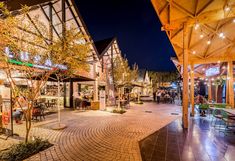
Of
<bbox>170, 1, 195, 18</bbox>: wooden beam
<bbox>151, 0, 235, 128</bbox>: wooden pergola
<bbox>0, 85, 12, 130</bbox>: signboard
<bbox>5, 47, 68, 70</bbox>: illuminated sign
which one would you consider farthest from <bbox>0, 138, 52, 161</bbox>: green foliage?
<bbox>170, 1, 195, 18</bbox>: wooden beam

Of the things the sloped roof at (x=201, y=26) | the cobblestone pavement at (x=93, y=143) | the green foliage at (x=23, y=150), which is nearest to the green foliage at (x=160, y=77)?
the sloped roof at (x=201, y=26)

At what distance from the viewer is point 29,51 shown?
432 cm

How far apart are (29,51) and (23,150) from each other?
290 centimetres

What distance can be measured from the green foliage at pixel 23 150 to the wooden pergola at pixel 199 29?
5749 millimetres

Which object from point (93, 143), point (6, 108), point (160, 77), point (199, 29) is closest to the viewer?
point (93, 143)

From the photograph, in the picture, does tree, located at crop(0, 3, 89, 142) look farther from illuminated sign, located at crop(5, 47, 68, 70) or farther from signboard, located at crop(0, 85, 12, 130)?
signboard, located at crop(0, 85, 12, 130)

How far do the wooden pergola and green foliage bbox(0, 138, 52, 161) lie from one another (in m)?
5.75

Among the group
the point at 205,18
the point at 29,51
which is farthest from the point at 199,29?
the point at 29,51

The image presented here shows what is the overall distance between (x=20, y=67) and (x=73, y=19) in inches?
370

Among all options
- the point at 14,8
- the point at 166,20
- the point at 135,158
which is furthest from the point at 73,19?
the point at 135,158

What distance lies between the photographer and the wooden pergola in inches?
222

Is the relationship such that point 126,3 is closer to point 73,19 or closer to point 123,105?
point 73,19

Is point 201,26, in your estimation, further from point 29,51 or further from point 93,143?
point 29,51

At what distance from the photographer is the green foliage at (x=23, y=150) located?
12.3 feet
